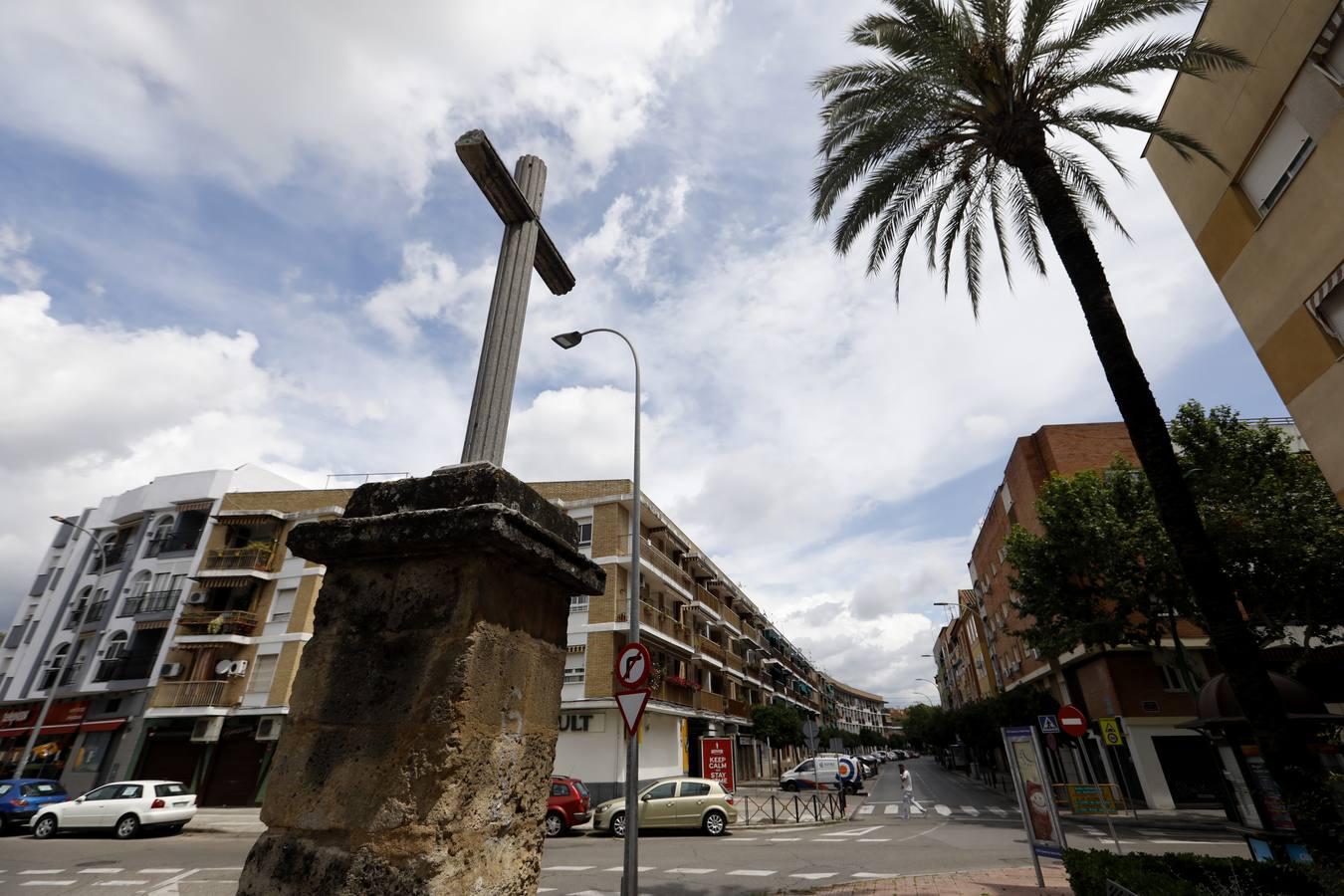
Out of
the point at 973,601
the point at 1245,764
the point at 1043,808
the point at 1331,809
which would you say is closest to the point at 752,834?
the point at 1043,808

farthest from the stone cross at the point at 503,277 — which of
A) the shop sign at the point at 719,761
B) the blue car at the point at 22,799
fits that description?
the blue car at the point at 22,799

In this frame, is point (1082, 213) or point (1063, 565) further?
point (1063, 565)

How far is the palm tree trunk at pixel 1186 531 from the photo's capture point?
19.4 feet

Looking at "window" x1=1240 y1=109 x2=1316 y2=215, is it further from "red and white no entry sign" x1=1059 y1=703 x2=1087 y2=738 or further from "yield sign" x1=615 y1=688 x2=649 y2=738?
"yield sign" x1=615 y1=688 x2=649 y2=738

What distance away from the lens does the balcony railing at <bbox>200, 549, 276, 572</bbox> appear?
28.1 meters

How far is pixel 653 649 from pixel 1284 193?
23.9 m

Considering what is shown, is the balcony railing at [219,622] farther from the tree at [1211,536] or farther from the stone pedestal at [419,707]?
the tree at [1211,536]

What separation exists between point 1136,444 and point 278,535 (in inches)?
1296

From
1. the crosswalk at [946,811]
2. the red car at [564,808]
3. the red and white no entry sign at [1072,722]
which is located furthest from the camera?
Result: the crosswalk at [946,811]

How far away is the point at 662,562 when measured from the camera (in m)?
29.5

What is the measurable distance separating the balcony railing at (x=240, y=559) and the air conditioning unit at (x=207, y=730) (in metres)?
6.18

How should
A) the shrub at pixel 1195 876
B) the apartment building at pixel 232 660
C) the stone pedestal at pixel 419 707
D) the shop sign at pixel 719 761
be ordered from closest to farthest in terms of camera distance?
the stone pedestal at pixel 419 707, the shrub at pixel 1195 876, the shop sign at pixel 719 761, the apartment building at pixel 232 660

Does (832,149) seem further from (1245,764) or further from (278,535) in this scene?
(278,535)

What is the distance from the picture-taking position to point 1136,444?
746 centimetres
